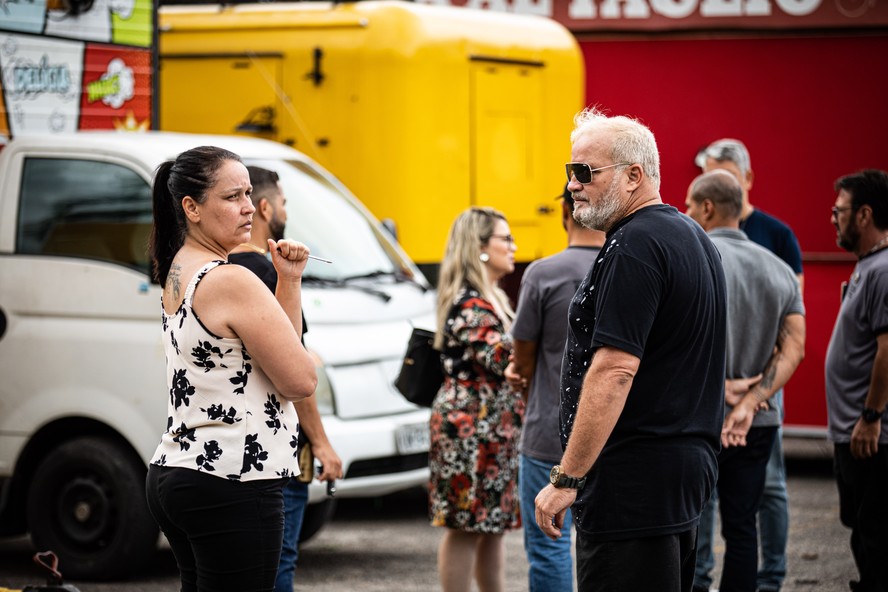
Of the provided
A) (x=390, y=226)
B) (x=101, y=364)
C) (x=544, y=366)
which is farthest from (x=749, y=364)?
(x=390, y=226)

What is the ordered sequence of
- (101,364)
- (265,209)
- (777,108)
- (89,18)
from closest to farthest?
1. (265,209)
2. (101,364)
3. (89,18)
4. (777,108)

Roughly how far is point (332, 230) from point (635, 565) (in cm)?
454

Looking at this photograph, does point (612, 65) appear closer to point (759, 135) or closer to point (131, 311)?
point (759, 135)

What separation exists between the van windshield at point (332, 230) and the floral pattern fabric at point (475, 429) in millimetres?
1990

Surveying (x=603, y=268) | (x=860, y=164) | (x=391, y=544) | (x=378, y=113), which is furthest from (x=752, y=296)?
(x=860, y=164)

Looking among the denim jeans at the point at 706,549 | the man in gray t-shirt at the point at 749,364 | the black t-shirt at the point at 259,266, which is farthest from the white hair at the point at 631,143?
the denim jeans at the point at 706,549

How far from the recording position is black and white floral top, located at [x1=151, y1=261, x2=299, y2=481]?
3.72 metres

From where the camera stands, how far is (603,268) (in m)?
3.76

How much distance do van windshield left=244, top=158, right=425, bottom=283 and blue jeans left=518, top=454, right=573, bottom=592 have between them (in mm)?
2495

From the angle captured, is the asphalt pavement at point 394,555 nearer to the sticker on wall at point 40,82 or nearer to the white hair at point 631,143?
the sticker on wall at point 40,82

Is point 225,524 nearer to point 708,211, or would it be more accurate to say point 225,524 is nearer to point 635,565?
point 635,565

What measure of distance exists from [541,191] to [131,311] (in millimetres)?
4498

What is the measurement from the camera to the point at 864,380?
570 centimetres

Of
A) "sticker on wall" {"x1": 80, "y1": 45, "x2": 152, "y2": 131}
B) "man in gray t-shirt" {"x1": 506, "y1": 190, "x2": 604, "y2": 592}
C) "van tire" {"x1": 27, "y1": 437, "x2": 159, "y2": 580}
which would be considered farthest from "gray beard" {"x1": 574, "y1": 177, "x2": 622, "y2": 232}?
"sticker on wall" {"x1": 80, "y1": 45, "x2": 152, "y2": 131}
